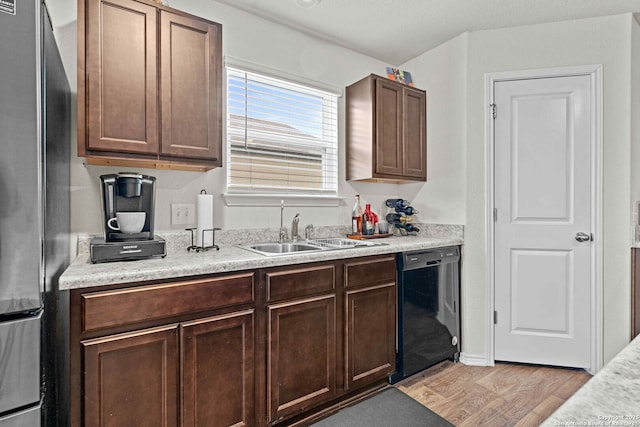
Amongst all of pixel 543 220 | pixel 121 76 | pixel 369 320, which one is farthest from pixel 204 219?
pixel 543 220

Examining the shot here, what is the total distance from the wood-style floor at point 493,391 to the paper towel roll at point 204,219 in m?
1.64

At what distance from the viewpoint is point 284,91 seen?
2.63 meters

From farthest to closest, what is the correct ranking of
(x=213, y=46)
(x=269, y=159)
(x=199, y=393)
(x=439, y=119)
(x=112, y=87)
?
(x=439, y=119) → (x=269, y=159) → (x=213, y=46) → (x=112, y=87) → (x=199, y=393)

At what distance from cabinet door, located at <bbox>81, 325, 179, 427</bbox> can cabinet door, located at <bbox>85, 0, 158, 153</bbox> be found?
0.94 m

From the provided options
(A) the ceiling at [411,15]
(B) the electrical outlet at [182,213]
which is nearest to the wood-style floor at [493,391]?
(B) the electrical outlet at [182,213]

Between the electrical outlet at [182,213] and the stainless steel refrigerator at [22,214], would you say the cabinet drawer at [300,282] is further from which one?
the stainless steel refrigerator at [22,214]

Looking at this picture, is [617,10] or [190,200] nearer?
[190,200]

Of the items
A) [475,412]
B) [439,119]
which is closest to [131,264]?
[475,412]

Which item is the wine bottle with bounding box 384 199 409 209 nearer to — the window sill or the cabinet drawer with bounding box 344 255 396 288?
the window sill

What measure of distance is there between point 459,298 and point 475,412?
91 cm

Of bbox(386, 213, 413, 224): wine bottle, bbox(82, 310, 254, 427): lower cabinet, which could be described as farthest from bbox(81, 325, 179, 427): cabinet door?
bbox(386, 213, 413, 224): wine bottle

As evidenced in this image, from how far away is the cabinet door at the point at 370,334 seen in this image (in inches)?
81.4

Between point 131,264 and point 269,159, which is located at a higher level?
point 269,159

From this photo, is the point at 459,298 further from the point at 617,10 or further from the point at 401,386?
the point at 617,10
